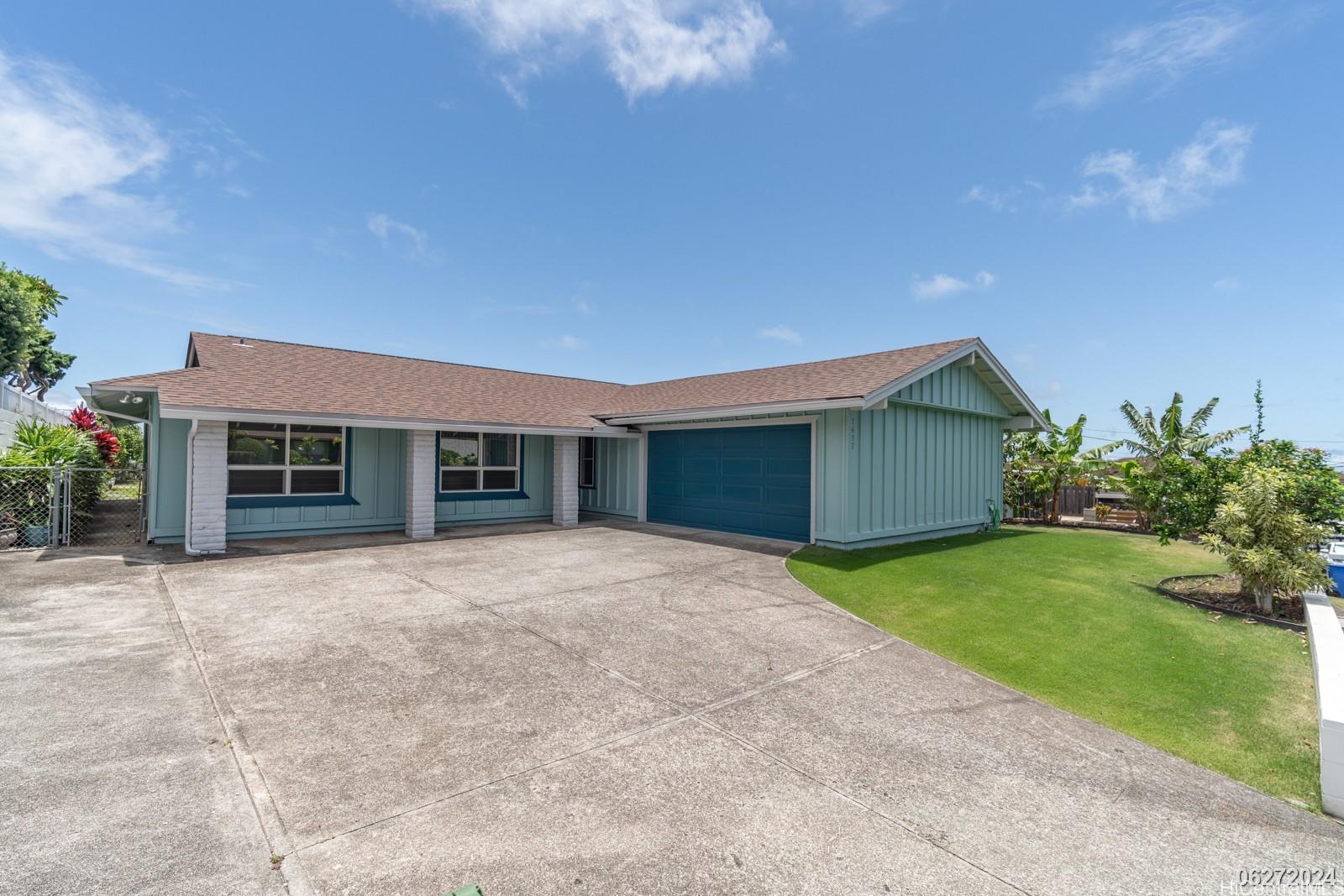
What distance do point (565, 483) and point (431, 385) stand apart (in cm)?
457

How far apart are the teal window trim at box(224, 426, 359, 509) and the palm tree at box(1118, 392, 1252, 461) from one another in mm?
23552

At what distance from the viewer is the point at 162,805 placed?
2.91 metres

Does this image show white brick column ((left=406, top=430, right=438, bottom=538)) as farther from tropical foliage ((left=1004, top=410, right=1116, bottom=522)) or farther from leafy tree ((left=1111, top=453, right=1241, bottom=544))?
Answer: tropical foliage ((left=1004, top=410, right=1116, bottom=522))

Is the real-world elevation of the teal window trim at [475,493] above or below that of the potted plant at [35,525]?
above

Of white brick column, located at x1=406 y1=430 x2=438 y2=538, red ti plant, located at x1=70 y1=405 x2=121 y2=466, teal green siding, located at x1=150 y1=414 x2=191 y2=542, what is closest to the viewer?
teal green siding, located at x1=150 y1=414 x2=191 y2=542

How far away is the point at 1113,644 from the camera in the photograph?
6.18 m

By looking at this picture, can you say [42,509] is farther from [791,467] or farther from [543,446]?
[791,467]

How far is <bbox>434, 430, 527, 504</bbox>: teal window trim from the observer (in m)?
13.6

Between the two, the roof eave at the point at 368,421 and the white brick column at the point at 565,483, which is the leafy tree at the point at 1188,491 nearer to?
the roof eave at the point at 368,421

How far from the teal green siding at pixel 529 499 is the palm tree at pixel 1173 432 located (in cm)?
1929

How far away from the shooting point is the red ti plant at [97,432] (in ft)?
55.2

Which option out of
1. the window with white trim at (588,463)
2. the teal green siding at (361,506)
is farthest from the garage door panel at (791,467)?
the teal green siding at (361,506)

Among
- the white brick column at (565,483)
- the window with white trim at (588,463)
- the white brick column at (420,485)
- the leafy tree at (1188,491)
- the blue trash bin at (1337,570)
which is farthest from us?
the window with white trim at (588,463)

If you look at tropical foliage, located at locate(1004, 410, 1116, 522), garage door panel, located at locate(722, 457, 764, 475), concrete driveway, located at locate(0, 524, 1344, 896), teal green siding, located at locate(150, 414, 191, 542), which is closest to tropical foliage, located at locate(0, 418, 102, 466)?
teal green siding, located at locate(150, 414, 191, 542)
